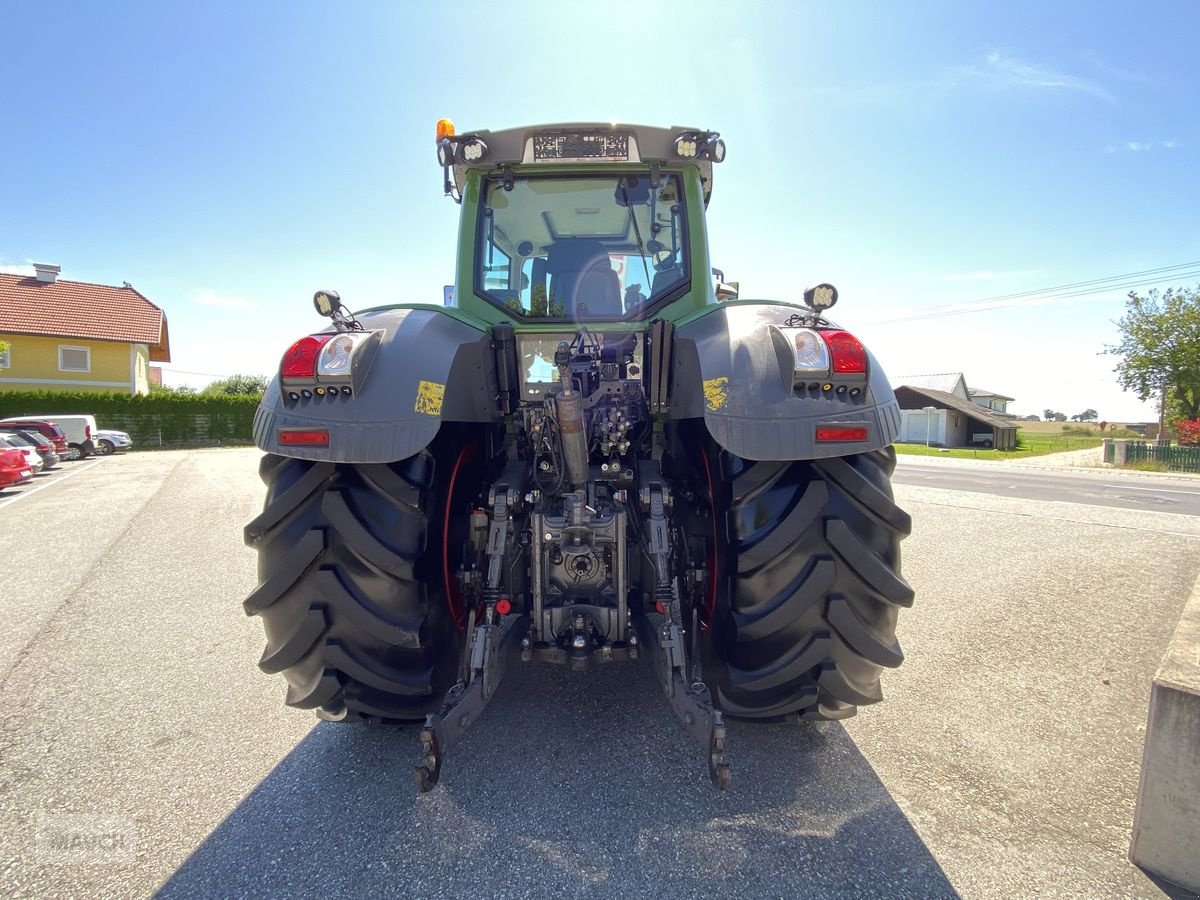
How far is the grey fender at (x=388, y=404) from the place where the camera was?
6.75 ft

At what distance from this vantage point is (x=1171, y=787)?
6.11 ft

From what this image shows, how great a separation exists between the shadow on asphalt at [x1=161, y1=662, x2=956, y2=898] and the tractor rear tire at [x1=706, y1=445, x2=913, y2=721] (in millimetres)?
381

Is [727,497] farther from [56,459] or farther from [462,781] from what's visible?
[56,459]

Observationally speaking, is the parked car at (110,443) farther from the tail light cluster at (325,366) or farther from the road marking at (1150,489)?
the road marking at (1150,489)

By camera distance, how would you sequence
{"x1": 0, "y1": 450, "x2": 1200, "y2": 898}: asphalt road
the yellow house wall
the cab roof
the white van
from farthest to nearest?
the yellow house wall → the white van → the cab roof → {"x1": 0, "y1": 450, "x2": 1200, "y2": 898}: asphalt road

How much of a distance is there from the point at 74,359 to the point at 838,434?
122ft

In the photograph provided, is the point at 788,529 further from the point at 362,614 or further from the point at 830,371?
the point at 362,614

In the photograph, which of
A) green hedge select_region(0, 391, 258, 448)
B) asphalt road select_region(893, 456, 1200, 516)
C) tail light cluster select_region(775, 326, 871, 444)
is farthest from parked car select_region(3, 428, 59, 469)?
asphalt road select_region(893, 456, 1200, 516)

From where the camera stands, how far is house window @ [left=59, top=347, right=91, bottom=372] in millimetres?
28578

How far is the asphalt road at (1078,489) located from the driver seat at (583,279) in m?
10.9

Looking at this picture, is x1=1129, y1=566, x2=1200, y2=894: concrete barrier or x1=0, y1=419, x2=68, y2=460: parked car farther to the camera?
x1=0, y1=419, x2=68, y2=460: parked car

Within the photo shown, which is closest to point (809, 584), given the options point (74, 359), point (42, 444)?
point (42, 444)

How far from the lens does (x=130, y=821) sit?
2.19 m

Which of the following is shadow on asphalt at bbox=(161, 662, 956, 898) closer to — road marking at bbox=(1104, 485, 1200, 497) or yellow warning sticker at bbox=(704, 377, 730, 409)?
yellow warning sticker at bbox=(704, 377, 730, 409)
